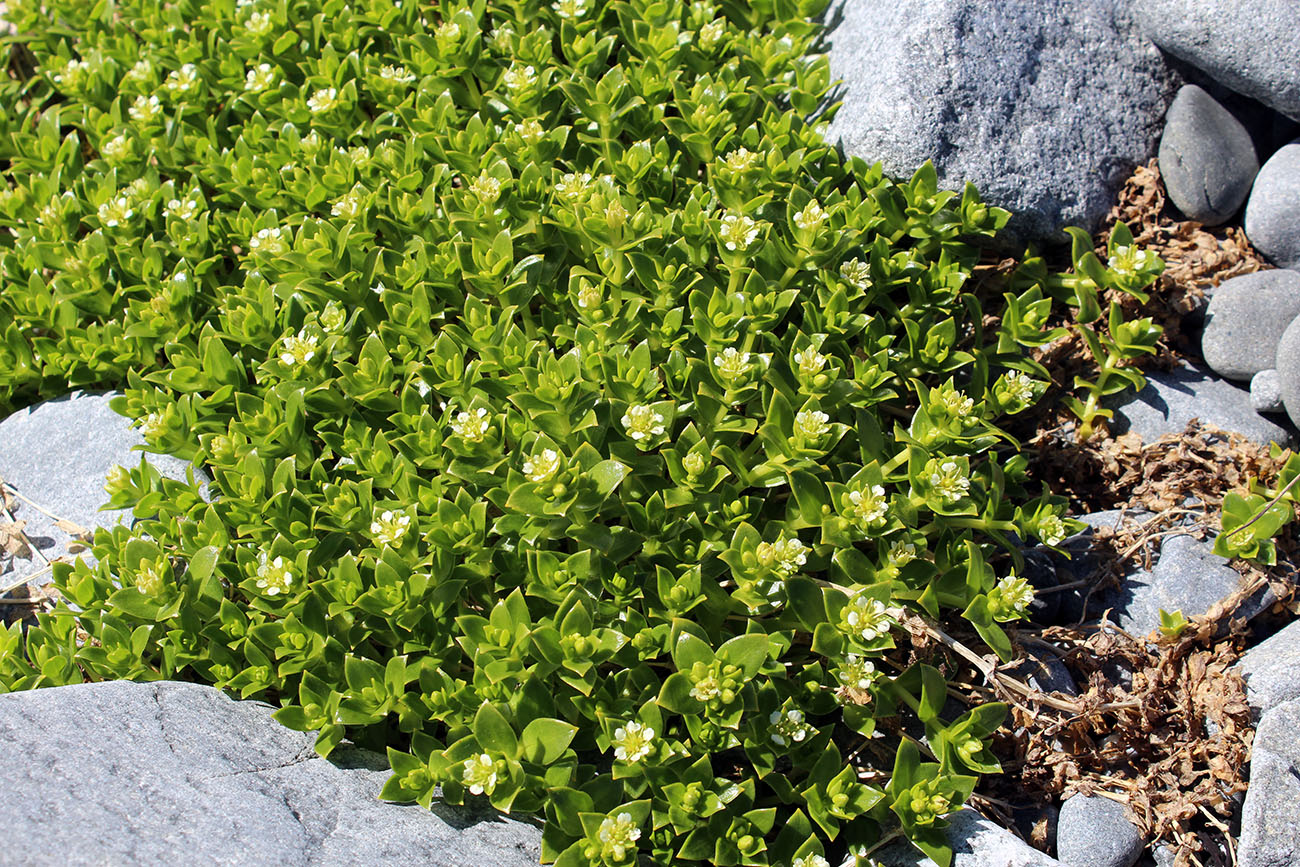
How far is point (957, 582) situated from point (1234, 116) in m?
3.04

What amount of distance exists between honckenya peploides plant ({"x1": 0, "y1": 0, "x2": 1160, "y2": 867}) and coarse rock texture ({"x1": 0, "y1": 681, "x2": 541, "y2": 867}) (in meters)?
0.13

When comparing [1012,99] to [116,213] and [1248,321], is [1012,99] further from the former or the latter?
[116,213]

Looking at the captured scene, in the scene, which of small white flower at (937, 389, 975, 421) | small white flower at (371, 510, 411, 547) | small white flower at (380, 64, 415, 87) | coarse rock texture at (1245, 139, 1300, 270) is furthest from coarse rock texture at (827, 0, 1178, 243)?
small white flower at (371, 510, 411, 547)

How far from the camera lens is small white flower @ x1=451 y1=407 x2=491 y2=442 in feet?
11.1

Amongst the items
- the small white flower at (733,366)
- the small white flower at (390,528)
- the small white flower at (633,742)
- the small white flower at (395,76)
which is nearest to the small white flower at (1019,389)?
the small white flower at (733,366)

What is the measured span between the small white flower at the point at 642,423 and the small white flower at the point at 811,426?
0.47 m

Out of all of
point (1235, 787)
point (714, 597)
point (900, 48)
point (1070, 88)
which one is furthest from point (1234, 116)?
point (714, 597)

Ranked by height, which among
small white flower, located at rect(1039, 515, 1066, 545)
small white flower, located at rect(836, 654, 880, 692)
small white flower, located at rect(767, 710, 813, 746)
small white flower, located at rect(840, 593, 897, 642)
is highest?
small white flower, located at rect(1039, 515, 1066, 545)

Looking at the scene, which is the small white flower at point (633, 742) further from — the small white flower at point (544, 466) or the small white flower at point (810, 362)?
the small white flower at point (810, 362)

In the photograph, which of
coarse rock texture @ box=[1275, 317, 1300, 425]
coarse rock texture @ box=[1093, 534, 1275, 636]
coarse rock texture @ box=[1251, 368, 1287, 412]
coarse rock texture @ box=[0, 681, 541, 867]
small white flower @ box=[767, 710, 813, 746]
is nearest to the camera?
coarse rock texture @ box=[0, 681, 541, 867]

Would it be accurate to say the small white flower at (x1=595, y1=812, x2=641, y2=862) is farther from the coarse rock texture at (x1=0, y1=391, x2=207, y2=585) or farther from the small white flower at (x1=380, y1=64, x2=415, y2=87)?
the small white flower at (x1=380, y1=64, x2=415, y2=87)

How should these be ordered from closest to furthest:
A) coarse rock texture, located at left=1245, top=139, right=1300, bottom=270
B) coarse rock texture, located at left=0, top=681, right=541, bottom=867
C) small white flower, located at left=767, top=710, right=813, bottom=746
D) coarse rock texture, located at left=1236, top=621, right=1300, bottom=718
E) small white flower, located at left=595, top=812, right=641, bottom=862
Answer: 1. coarse rock texture, located at left=0, top=681, right=541, bottom=867
2. small white flower, located at left=595, top=812, right=641, bottom=862
3. small white flower, located at left=767, top=710, right=813, bottom=746
4. coarse rock texture, located at left=1236, top=621, right=1300, bottom=718
5. coarse rock texture, located at left=1245, top=139, right=1300, bottom=270

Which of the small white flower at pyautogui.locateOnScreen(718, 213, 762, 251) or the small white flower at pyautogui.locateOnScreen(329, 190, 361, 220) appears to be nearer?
the small white flower at pyautogui.locateOnScreen(718, 213, 762, 251)

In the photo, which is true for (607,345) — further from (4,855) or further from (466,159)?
(4,855)
